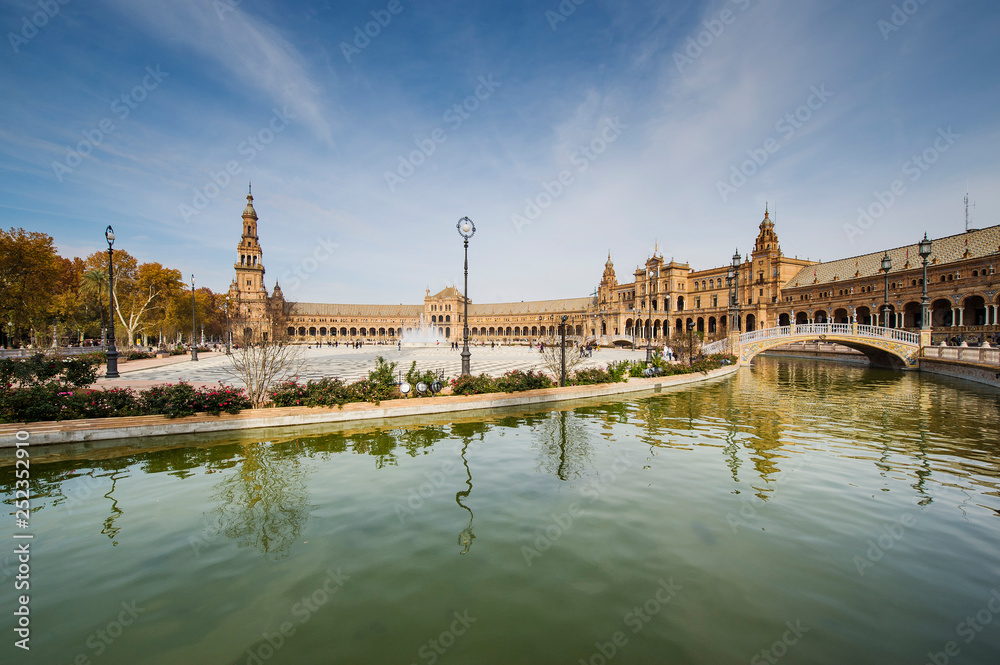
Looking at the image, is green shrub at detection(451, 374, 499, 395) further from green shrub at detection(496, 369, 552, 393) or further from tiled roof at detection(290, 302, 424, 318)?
tiled roof at detection(290, 302, 424, 318)

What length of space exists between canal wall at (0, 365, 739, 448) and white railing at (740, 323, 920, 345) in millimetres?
23128

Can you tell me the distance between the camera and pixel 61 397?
973 centimetres

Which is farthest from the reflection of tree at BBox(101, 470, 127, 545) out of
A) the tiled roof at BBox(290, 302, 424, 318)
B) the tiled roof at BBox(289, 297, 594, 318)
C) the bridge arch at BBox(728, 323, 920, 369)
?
the tiled roof at BBox(290, 302, 424, 318)

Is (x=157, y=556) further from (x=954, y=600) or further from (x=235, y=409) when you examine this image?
(x=954, y=600)

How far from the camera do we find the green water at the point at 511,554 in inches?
134

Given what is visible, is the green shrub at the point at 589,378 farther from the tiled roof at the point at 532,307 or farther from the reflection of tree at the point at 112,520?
the tiled roof at the point at 532,307

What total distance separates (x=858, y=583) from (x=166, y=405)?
1300 centimetres

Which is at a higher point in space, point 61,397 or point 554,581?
point 61,397

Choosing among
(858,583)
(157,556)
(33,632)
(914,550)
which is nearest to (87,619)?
(33,632)

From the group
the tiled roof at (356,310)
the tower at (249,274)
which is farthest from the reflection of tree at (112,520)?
the tiled roof at (356,310)

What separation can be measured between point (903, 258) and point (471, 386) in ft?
189

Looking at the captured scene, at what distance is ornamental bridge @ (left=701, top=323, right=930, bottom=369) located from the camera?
27.4 meters

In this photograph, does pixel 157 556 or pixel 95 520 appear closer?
pixel 157 556

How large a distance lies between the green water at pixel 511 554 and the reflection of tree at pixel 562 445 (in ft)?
0.26
